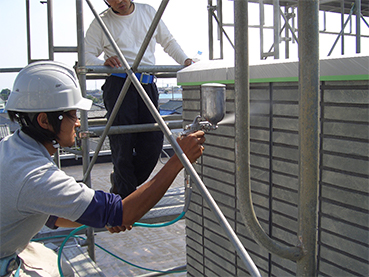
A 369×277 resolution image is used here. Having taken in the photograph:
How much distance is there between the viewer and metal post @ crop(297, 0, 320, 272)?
992 mm

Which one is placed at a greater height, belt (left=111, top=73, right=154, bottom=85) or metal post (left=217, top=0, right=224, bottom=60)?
metal post (left=217, top=0, right=224, bottom=60)

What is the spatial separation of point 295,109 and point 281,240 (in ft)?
2.23

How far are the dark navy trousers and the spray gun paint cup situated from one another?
6.57 feet

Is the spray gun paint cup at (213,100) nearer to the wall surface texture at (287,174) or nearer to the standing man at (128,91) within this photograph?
the wall surface texture at (287,174)

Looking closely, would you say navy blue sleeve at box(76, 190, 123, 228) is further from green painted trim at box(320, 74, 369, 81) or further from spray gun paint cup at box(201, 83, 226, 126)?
green painted trim at box(320, 74, 369, 81)

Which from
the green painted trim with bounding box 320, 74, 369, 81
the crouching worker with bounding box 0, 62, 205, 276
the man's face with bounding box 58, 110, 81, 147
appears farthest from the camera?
the man's face with bounding box 58, 110, 81, 147

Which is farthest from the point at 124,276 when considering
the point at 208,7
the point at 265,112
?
the point at 208,7

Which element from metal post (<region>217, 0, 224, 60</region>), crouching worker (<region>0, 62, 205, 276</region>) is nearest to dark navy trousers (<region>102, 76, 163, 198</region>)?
crouching worker (<region>0, 62, 205, 276</region>)

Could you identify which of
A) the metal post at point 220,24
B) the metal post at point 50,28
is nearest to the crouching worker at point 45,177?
the metal post at point 50,28

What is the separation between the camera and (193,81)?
252 cm

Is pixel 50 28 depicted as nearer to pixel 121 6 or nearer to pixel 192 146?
pixel 121 6

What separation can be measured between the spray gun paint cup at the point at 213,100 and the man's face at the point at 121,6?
7.60ft

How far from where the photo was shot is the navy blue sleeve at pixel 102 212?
72.3 inches

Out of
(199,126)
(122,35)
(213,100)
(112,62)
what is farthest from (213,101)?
(122,35)
